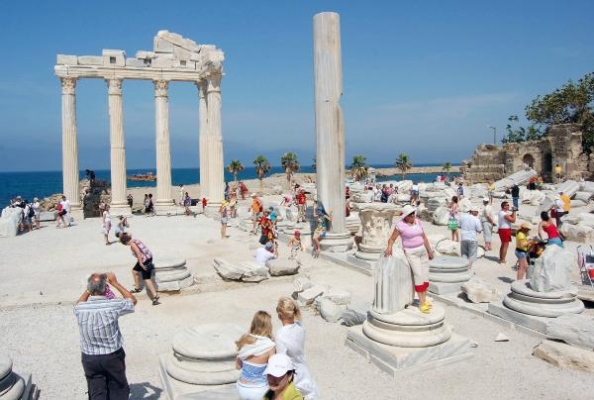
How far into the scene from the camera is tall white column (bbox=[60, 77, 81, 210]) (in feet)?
82.2

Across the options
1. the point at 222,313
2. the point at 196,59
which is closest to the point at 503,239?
the point at 222,313

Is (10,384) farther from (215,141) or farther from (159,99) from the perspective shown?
(159,99)

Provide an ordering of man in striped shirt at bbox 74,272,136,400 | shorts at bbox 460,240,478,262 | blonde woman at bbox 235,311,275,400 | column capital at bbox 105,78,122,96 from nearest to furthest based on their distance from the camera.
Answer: blonde woman at bbox 235,311,275,400 < man in striped shirt at bbox 74,272,136,400 < shorts at bbox 460,240,478,262 < column capital at bbox 105,78,122,96

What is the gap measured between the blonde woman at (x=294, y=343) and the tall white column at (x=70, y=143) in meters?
23.2

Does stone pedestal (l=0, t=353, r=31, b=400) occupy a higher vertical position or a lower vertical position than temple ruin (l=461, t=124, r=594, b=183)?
lower

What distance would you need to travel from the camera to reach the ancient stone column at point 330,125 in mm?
14430

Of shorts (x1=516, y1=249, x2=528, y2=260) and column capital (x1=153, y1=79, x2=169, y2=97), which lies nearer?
shorts (x1=516, y1=249, x2=528, y2=260)

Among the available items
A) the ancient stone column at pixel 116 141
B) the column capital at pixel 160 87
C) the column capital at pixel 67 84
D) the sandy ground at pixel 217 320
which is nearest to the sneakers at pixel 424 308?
the sandy ground at pixel 217 320

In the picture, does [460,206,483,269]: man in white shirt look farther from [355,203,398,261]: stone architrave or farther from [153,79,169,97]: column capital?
[153,79,169,97]: column capital

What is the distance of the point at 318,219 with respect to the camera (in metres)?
14.8

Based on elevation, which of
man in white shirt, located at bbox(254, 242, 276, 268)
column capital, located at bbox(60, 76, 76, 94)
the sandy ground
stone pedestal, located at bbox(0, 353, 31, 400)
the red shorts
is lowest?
the sandy ground

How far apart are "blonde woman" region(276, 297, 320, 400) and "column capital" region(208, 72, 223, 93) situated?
22.0m

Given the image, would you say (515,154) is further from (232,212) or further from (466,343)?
(466,343)

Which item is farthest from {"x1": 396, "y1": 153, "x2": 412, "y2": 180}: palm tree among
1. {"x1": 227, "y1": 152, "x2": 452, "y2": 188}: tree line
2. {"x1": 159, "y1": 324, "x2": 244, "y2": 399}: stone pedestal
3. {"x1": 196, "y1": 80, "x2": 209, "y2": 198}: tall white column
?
{"x1": 159, "y1": 324, "x2": 244, "y2": 399}: stone pedestal
